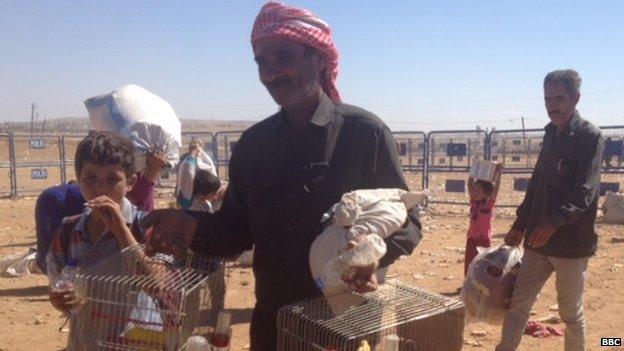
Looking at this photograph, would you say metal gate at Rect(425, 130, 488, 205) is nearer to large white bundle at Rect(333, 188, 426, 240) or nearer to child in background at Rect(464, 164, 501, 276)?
child in background at Rect(464, 164, 501, 276)

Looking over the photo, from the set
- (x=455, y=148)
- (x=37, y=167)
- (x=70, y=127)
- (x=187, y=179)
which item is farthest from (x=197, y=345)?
(x=70, y=127)

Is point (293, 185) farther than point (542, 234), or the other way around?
point (542, 234)

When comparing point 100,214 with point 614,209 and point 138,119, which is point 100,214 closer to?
point 138,119

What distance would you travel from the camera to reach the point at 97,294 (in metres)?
2.24

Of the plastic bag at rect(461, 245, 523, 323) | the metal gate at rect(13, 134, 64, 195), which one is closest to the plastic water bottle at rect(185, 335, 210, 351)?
the plastic bag at rect(461, 245, 523, 323)

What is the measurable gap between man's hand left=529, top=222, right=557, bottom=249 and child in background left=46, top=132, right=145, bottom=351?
2623mm

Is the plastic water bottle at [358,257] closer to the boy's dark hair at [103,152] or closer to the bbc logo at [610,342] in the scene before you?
the boy's dark hair at [103,152]

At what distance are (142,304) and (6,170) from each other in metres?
33.2

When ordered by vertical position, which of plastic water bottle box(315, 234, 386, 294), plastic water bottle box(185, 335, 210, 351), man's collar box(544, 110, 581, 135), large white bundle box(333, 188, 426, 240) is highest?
man's collar box(544, 110, 581, 135)

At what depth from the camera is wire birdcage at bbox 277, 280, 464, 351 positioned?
2.03m

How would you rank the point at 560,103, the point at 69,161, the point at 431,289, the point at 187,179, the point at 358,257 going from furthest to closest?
the point at 69,161, the point at 431,289, the point at 187,179, the point at 560,103, the point at 358,257

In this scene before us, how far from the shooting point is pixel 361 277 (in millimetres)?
1825

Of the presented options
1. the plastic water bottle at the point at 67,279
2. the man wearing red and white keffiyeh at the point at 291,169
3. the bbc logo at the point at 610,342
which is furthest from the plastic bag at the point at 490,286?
the plastic water bottle at the point at 67,279

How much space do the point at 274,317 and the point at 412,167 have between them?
1335 cm
